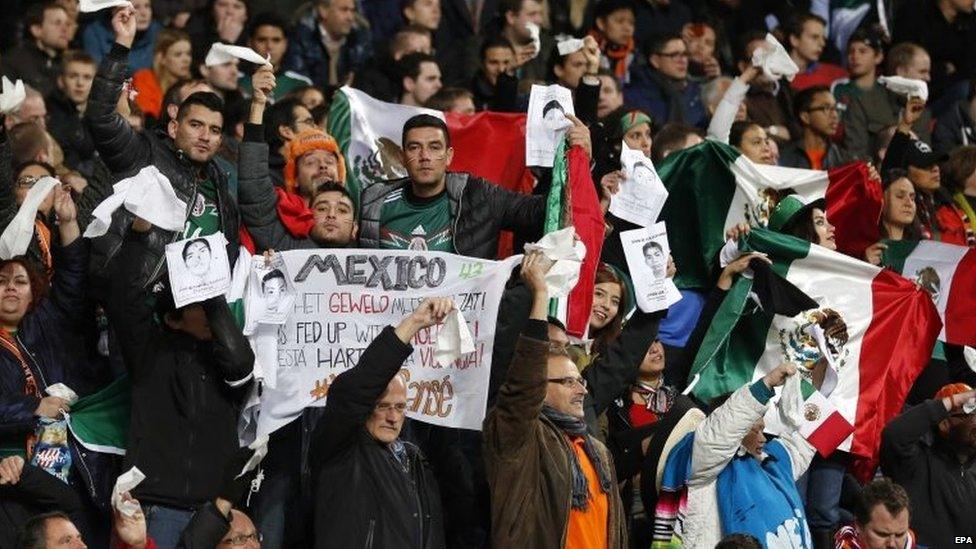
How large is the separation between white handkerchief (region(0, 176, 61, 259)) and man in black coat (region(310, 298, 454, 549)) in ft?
5.98

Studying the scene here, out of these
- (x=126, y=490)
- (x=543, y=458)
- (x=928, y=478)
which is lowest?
(x=928, y=478)

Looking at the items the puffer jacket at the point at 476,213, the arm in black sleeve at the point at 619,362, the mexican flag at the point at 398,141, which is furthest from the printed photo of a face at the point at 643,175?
the mexican flag at the point at 398,141

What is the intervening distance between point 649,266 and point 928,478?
2.02 metres

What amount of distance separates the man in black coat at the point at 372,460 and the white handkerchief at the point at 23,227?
5.98ft

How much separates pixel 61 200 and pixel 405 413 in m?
1.99

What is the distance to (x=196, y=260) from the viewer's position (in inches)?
346

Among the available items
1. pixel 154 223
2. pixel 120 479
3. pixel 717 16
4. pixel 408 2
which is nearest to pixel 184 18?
pixel 408 2

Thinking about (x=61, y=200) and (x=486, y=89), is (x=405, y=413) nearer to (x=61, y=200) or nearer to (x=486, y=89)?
(x=61, y=200)

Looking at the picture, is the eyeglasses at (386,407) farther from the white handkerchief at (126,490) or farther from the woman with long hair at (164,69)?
the woman with long hair at (164,69)

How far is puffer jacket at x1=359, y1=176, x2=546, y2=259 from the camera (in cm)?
968

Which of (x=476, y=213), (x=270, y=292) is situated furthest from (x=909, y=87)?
(x=270, y=292)

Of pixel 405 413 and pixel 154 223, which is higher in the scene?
pixel 154 223

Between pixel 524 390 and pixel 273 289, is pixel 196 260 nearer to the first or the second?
pixel 273 289

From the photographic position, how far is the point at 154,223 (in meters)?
9.07
